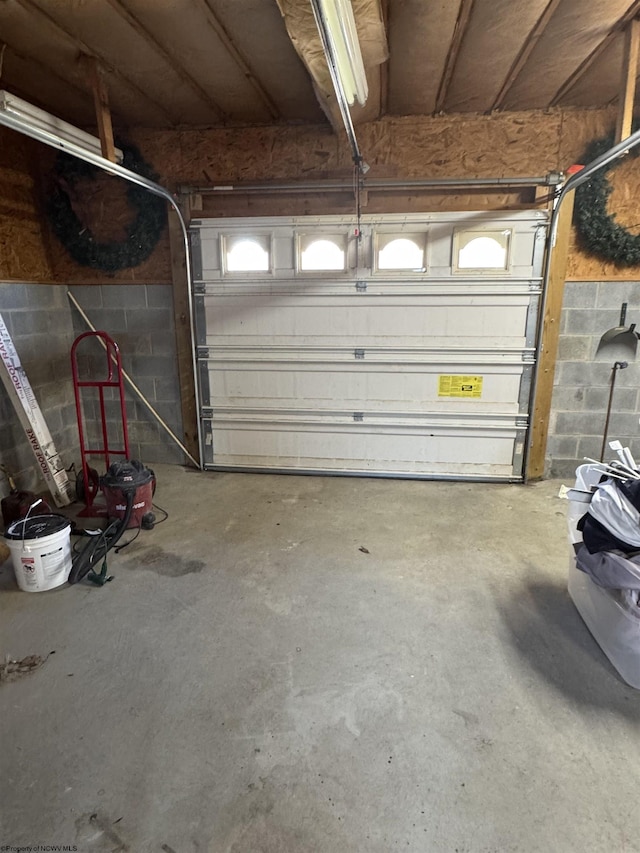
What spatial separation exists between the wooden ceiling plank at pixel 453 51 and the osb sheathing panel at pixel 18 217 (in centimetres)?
312

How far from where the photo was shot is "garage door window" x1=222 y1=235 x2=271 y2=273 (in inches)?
152

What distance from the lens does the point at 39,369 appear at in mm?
3846

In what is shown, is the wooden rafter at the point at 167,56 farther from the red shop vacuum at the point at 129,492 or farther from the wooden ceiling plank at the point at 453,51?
the red shop vacuum at the point at 129,492

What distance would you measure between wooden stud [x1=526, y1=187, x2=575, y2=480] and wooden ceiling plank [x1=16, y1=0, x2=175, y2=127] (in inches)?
119

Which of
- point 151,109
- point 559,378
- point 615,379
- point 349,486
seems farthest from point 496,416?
point 151,109

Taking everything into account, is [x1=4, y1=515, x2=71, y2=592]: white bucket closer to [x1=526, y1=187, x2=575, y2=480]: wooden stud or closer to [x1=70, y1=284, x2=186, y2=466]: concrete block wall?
[x1=70, y1=284, x2=186, y2=466]: concrete block wall

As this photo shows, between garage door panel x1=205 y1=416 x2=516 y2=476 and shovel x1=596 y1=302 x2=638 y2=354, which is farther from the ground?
shovel x1=596 y1=302 x2=638 y2=354

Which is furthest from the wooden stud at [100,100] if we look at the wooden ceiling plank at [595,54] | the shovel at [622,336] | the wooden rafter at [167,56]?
the shovel at [622,336]

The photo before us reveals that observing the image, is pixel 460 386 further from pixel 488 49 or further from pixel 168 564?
Result: pixel 168 564

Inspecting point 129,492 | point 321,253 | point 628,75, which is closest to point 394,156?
point 321,253

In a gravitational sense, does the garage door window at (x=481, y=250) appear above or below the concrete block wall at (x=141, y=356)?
above

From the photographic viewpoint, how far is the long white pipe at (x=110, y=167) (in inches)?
89.0

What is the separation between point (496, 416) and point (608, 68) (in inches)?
91.6

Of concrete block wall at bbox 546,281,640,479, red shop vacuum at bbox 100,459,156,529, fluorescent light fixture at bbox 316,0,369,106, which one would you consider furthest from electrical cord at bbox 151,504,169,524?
concrete block wall at bbox 546,281,640,479
